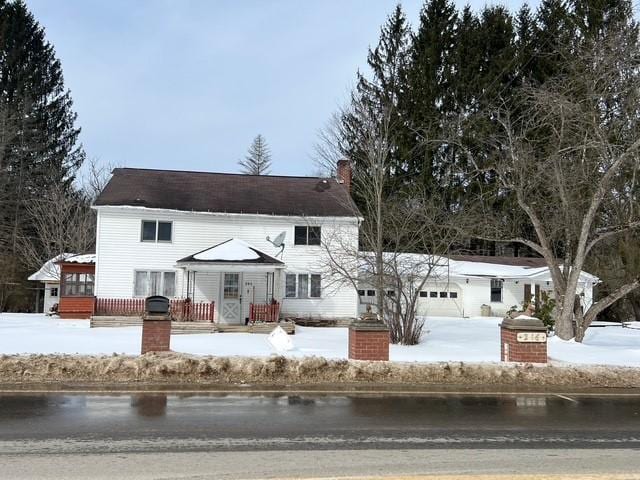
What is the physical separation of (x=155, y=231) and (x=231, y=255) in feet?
13.9

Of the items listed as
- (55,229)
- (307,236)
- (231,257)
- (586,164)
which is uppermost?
(55,229)

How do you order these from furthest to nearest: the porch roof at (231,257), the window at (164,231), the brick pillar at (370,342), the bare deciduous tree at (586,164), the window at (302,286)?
the window at (302,286), the window at (164,231), the porch roof at (231,257), the bare deciduous tree at (586,164), the brick pillar at (370,342)

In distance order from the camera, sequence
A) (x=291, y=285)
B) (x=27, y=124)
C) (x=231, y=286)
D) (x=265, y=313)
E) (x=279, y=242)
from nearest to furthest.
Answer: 1. (x=265, y=313)
2. (x=231, y=286)
3. (x=279, y=242)
4. (x=291, y=285)
5. (x=27, y=124)

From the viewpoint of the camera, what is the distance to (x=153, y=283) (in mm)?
25641

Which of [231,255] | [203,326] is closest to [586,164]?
[231,255]

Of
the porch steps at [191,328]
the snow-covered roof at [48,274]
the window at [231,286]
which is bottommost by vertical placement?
the porch steps at [191,328]

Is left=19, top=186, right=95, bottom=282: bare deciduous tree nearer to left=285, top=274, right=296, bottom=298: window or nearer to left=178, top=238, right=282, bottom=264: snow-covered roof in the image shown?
left=178, top=238, right=282, bottom=264: snow-covered roof

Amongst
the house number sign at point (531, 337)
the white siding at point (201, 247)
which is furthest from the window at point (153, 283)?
the house number sign at point (531, 337)

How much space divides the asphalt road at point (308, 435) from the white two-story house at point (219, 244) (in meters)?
14.5

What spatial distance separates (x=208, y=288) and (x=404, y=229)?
10.0m

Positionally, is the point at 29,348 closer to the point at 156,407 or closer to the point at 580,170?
the point at 156,407

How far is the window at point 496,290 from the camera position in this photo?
35.7m

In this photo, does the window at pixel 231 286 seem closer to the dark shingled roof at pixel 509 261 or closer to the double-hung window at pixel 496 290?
the double-hung window at pixel 496 290

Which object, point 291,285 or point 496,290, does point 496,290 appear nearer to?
point 496,290
